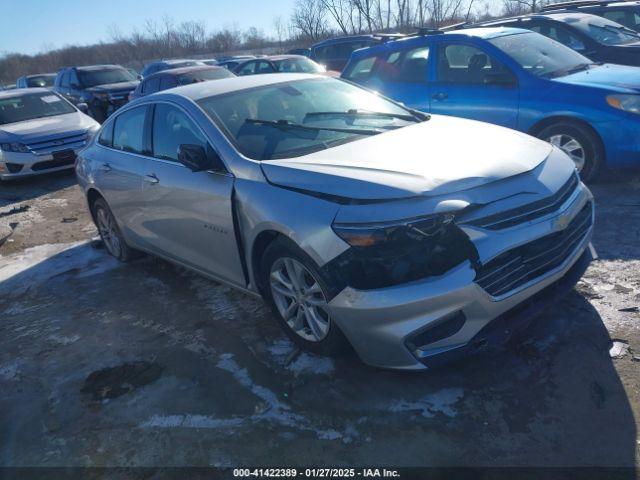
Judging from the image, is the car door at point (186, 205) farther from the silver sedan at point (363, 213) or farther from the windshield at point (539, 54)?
the windshield at point (539, 54)

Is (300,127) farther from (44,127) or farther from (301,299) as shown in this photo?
(44,127)

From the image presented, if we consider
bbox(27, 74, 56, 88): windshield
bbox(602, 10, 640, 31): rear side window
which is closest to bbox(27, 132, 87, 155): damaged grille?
bbox(602, 10, 640, 31): rear side window

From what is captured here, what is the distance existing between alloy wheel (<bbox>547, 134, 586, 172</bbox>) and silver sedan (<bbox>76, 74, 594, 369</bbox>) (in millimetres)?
2215

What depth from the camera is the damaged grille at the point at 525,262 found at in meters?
2.57

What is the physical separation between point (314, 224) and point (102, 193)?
3163 mm

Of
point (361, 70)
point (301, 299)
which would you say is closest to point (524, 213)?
point (301, 299)

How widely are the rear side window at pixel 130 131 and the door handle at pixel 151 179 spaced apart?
0.29 m

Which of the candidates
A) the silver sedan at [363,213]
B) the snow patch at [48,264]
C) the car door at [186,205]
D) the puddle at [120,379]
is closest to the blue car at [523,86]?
the silver sedan at [363,213]

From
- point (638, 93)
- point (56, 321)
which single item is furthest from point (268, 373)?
point (638, 93)

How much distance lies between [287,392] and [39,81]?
19908 millimetres

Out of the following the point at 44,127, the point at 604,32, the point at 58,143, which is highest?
the point at 604,32

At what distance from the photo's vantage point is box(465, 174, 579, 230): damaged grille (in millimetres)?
2633

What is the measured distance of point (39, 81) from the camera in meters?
19.0

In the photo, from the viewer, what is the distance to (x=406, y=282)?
2.59 m
